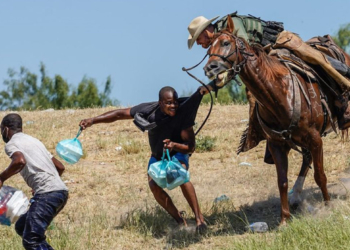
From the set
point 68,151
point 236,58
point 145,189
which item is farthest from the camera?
point 145,189

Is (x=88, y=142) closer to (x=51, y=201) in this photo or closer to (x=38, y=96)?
(x=51, y=201)

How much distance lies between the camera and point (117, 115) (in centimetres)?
950

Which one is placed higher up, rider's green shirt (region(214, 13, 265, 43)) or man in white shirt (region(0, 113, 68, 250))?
rider's green shirt (region(214, 13, 265, 43))

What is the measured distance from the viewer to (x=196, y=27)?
9766 mm

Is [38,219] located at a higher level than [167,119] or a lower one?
lower

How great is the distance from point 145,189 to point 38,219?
3744 millimetres

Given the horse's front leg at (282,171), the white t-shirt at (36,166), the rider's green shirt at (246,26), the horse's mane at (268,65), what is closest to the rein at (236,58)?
the horse's mane at (268,65)

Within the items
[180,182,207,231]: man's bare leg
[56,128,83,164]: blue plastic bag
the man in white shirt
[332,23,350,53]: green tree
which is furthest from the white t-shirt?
[332,23,350,53]: green tree

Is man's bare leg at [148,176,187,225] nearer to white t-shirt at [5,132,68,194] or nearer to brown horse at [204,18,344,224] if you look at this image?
brown horse at [204,18,344,224]

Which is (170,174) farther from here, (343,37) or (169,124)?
(343,37)

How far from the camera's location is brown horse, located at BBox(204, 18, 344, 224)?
886 centimetres

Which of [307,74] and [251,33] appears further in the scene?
[251,33]

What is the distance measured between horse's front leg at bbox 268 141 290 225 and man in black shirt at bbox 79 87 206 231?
3.11 ft

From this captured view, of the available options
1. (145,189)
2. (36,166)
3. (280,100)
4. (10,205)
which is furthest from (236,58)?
(145,189)
